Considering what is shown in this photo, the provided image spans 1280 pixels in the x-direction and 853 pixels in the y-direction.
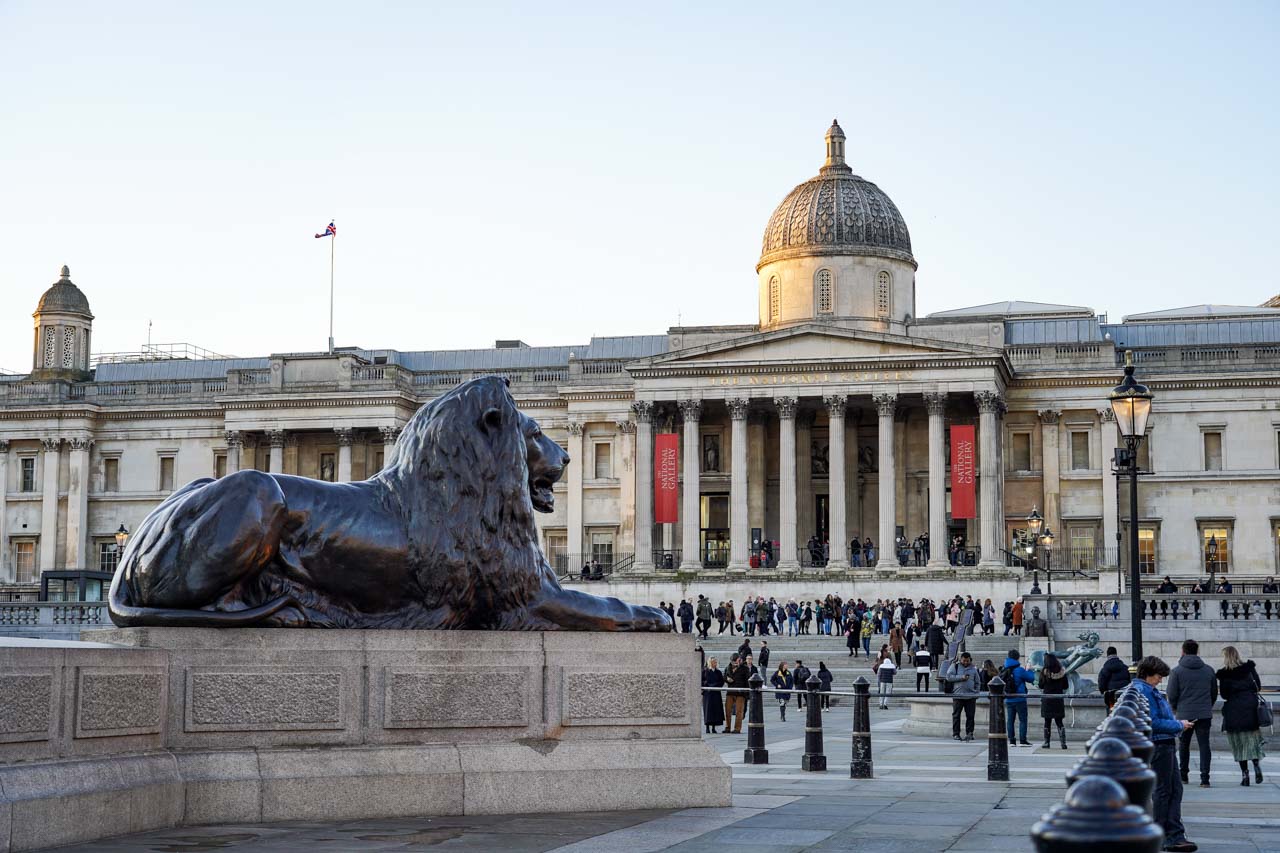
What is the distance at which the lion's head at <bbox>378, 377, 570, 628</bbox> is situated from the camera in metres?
11.9

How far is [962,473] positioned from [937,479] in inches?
63.9

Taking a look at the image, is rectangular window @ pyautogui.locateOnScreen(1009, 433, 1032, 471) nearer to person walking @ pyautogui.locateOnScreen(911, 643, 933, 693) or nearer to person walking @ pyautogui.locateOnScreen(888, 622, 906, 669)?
person walking @ pyautogui.locateOnScreen(888, 622, 906, 669)

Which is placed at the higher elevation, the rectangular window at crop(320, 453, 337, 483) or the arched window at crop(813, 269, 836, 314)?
the arched window at crop(813, 269, 836, 314)

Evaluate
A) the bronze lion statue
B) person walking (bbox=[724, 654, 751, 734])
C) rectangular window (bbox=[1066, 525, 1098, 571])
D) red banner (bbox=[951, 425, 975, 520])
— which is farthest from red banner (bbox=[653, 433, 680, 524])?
the bronze lion statue

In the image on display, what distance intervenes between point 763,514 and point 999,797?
52.7 meters

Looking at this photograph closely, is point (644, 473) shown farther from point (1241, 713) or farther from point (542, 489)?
point (542, 489)

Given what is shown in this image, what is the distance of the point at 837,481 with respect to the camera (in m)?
62.4

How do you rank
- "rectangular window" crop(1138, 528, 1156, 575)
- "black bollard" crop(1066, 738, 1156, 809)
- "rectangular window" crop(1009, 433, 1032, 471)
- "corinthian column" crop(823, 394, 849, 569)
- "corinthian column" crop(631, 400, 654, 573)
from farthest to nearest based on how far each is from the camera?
1. "rectangular window" crop(1009, 433, 1032, 471)
2. "rectangular window" crop(1138, 528, 1156, 575)
3. "corinthian column" crop(631, 400, 654, 573)
4. "corinthian column" crop(823, 394, 849, 569)
5. "black bollard" crop(1066, 738, 1156, 809)

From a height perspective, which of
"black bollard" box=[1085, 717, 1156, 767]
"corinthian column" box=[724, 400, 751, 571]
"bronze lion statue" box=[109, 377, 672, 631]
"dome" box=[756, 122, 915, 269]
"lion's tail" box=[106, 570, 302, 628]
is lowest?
"black bollard" box=[1085, 717, 1156, 767]

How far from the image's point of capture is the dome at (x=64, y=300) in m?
77.4

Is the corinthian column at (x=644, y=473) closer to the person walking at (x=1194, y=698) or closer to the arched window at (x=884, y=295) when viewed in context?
the arched window at (x=884, y=295)

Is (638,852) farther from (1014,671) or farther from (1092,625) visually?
(1092,625)

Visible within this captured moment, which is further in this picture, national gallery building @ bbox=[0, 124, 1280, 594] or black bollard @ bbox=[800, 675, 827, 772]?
national gallery building @ bbox=[0, 124, 1280, 594]

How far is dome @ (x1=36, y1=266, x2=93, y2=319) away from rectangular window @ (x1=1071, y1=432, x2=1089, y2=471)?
45.6 m
